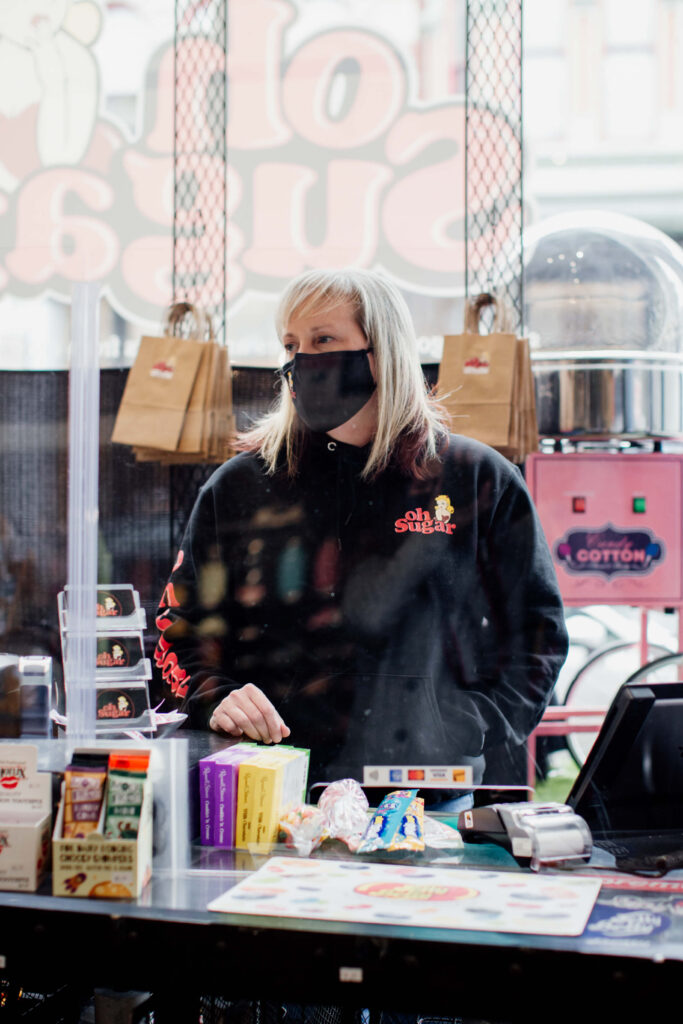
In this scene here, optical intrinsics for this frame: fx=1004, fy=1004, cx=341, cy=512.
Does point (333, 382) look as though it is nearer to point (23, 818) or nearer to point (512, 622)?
point (512, 622)

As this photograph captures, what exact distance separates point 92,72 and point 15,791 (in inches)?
98.0

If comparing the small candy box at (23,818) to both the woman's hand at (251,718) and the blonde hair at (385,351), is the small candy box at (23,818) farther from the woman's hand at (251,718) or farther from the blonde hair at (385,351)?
the blonde hair at (385,351)

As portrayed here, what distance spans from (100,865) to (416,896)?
406 mm

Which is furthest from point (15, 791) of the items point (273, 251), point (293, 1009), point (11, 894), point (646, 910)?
point (273, 251)

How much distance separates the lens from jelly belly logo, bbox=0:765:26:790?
1380 millimetres

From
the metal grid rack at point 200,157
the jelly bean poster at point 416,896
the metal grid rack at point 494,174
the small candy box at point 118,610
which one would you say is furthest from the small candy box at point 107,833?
the metal grid rack at point 494,174

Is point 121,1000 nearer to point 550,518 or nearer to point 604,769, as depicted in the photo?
point 604,769

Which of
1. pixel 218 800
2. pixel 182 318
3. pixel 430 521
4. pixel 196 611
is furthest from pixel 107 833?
pixel 182 318

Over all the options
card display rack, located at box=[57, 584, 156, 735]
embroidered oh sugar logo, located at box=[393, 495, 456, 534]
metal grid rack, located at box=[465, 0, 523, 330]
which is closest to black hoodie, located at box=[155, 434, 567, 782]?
embroidered oh sugar logo, located at box=[393, 495, 456, 534]

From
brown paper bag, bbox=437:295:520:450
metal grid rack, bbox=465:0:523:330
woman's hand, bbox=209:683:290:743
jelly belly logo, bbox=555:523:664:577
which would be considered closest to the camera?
woman's hand, bbox=209:683:290:743

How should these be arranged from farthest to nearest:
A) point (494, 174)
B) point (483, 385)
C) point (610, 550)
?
point (610, 550) → point (494, 174) → point (483, 385)

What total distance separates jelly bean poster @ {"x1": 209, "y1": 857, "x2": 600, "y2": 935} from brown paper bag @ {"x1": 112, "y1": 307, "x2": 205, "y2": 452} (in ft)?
4.97

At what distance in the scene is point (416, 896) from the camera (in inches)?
49.6

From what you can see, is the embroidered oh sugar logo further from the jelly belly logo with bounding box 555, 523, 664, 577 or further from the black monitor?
the jelly belly logo with bounding box 555, 523, 664, 577
